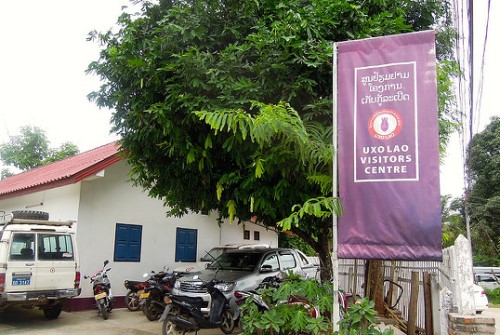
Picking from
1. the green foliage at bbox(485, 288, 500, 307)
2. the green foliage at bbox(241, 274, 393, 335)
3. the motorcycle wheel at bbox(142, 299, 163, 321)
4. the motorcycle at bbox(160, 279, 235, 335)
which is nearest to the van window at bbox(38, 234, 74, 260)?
the motorcycle wheel at bbox(142, 299, 163, 321)

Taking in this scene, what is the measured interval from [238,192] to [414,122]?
2.70 meters

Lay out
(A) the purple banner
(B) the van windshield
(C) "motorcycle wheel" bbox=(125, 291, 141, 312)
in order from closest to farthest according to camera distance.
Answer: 1. (A) the purple banner
2. (C) "motorcycle wheel" bbox=(125, 291, 141, 312)
3. (B) the van windshield

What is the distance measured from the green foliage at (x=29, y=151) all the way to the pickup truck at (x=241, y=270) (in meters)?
18.6

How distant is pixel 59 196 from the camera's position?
39.8ft

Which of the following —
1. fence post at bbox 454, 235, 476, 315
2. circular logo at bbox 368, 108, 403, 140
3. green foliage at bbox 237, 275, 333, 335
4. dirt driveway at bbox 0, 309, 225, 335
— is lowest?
dirt driveway at bbox 0, 309, 225, 335

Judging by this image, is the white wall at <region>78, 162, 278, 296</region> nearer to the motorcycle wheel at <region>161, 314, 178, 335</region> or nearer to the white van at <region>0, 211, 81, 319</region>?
the white van at <region>0, 211, 81, 319</region>

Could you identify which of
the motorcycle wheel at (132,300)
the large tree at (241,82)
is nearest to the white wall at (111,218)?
the motorcycle wheel at (132,300)

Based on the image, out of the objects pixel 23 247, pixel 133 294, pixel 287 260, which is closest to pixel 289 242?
pixel 287 260

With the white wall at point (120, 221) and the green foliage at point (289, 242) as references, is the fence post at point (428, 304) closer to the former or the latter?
the white wall at point (120, 221)

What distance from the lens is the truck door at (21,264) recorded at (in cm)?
866

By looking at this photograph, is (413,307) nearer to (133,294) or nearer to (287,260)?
(287,260)

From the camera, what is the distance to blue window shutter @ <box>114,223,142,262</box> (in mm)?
12062

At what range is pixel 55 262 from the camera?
9422mm

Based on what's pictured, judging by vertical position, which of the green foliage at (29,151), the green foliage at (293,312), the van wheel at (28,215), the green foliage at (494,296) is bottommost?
the green foliage at (494,296)
